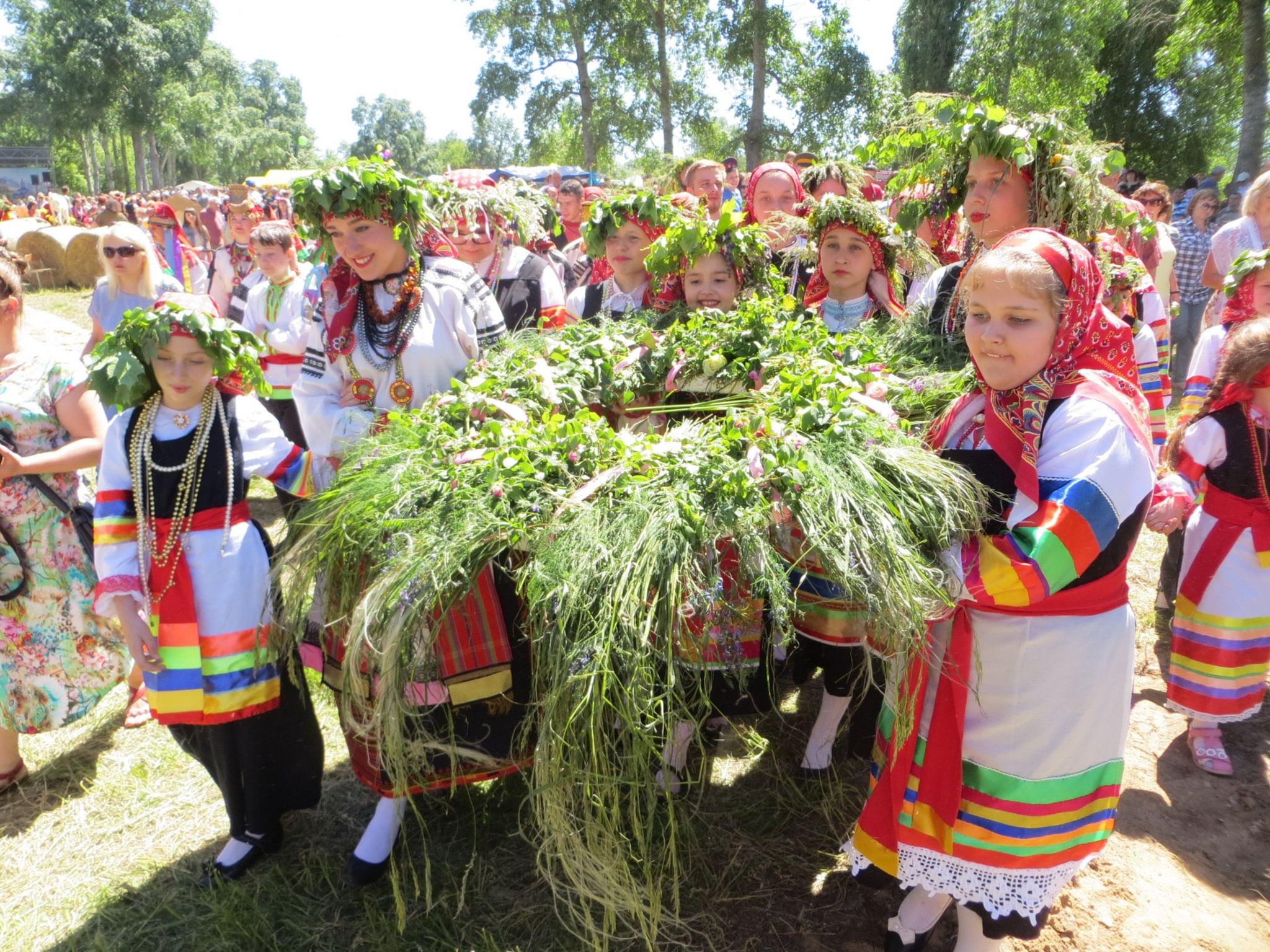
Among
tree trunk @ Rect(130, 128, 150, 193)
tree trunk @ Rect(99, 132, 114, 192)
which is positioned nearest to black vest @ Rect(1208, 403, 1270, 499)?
tree trunk @ Rect(130, 128, 150, 193)

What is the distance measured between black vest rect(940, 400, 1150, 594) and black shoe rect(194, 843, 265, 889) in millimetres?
2623

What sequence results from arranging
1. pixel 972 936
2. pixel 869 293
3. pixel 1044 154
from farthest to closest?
pixel 869 293
pixel 1044 154
pixel 972 936

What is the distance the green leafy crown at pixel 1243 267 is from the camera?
347 cm

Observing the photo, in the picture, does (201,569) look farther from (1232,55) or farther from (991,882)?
(1232,55)

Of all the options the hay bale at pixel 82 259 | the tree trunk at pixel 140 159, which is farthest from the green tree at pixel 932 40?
the tree trunk at pixel 140 159

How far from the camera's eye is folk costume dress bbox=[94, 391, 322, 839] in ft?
8.55

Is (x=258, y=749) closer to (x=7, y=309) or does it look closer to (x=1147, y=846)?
(x=7, y=309)

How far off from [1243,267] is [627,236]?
8.83 ft

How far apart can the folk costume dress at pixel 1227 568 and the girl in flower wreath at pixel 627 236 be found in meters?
2.42

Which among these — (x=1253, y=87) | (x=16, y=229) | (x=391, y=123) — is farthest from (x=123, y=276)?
(x=391, y=123)

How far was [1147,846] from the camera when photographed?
9.83 feet

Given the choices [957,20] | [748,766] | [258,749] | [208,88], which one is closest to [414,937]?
[258,749]

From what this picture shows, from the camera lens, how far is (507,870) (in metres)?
2.86

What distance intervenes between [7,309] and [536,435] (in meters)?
2.32
